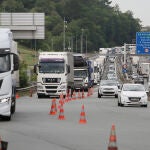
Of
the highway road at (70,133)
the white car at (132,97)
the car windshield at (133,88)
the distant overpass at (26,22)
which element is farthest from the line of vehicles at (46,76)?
the distant overpass at (26,22)

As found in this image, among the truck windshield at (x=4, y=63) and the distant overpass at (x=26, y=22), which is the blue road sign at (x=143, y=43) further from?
the truck windshield at (x=4, y=63)

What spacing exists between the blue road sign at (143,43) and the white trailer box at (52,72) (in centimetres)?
1820

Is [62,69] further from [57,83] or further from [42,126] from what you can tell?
[42,126]

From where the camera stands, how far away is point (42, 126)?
23828 millimetres

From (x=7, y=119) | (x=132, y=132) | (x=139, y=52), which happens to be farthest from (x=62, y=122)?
(x=139, y=52)

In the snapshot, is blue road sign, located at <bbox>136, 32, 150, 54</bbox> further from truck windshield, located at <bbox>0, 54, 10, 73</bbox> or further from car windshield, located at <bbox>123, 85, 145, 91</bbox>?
truck windshield, located at <bbox>0, 54, 10, 73</bbox>

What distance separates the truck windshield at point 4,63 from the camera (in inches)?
1004

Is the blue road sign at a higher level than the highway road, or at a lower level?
higher

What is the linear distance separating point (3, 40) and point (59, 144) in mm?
9122

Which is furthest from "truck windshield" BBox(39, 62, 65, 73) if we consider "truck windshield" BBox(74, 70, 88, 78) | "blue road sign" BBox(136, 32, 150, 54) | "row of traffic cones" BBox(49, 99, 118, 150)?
"truck windshield" BBox(74, 70, 88, 78)

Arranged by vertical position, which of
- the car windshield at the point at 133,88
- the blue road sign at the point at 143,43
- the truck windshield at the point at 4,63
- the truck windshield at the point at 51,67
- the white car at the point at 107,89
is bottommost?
the white car at the point at 107,89

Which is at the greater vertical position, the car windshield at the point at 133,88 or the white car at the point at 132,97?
the car windshield at the point at 133,88

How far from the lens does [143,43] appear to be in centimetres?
6906

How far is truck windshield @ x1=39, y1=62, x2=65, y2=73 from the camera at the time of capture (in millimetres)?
49938
